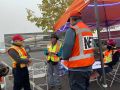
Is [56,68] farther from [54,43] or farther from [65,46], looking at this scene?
[65,46]

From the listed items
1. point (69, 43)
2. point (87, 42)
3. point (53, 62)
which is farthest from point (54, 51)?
point (69, 43)

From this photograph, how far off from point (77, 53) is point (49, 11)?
18088 mm

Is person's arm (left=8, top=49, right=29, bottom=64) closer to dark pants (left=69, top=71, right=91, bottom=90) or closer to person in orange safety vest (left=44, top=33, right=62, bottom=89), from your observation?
person in orange safety vest (left=44, top=33, right=62, bottom=89)

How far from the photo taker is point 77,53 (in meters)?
6.58

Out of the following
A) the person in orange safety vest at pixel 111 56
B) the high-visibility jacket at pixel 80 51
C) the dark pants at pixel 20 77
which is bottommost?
the dark pants at pixel 20 77

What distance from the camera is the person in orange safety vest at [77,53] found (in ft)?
21.4

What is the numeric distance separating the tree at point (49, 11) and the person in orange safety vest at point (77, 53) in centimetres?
1718

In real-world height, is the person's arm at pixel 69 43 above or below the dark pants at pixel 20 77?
above

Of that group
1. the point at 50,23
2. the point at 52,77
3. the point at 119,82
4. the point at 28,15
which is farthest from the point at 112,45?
the point at 28,15

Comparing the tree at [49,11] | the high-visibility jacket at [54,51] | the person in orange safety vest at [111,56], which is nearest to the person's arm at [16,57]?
the high-visibility jacket at [54,51]

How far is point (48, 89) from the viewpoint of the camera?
11.1 meters

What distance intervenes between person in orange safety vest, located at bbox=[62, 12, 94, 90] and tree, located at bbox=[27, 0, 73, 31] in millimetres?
17181

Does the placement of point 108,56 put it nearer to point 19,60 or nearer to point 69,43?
point 19,60

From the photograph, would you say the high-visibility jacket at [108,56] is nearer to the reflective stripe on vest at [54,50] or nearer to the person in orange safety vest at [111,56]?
the person in orange safety vest at [111,56]
